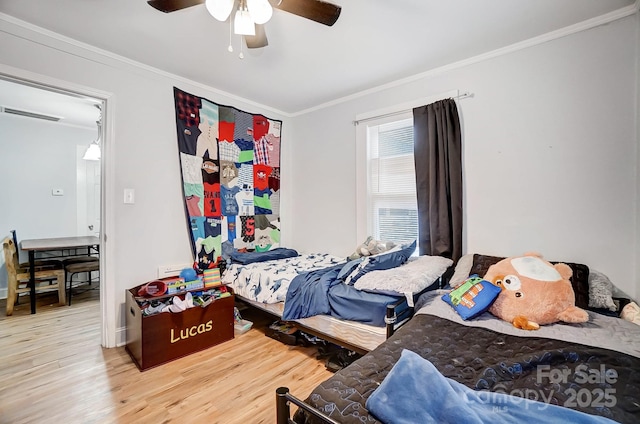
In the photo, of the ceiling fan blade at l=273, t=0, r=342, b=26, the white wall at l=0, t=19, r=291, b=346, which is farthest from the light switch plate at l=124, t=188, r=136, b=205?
the ceiling fan blade at l=273, t=0, r=342, b=26

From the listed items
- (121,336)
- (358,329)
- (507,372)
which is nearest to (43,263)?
(121,336)

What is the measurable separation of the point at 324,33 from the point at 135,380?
281 centimetres

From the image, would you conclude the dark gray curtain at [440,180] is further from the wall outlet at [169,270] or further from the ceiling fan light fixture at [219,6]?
the wall outlet at [169,270]

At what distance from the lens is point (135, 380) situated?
6.41 ft

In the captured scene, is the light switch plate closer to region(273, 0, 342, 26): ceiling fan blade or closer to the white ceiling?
the white ceiling

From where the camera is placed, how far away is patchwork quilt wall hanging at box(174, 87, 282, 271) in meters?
2.86

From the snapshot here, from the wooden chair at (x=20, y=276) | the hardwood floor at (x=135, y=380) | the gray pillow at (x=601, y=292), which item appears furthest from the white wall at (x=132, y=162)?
the gray pillow at (x=601, y=292)

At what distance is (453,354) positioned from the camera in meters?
1.27

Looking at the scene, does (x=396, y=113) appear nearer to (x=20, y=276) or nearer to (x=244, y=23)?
(x=244, y=23)

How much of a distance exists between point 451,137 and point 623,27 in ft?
3.95

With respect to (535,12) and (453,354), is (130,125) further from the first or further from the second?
(535,12)

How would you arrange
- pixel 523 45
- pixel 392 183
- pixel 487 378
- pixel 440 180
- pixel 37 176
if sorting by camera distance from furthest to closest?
pixel 37 176 → pixel 392 183 → pixel 440 180 → pixel 523 45 → pixel 487 378

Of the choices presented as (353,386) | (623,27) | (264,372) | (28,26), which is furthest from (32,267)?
(623,27)

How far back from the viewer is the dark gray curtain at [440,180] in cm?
246
